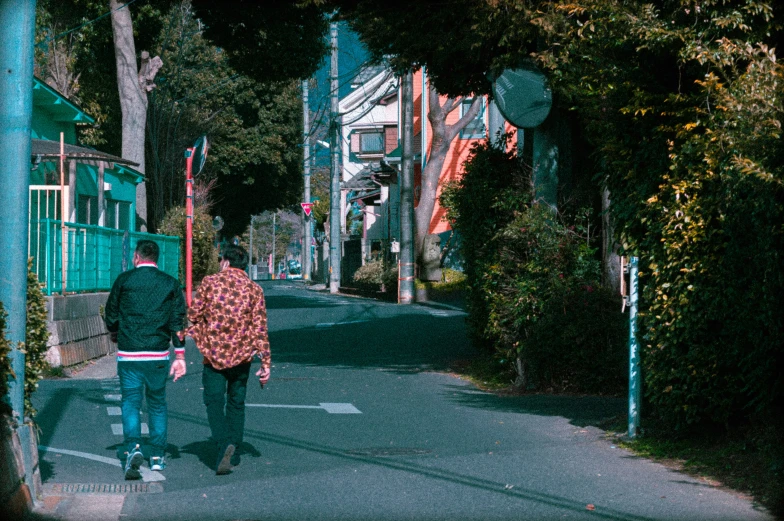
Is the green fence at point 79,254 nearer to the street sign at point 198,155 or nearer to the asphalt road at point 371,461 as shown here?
the street sign at point 198,155

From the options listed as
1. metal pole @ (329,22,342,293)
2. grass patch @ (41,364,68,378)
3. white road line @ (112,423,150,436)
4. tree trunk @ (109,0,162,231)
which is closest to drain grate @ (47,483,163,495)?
white road line @ (112,423,150,436)

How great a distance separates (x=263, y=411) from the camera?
36.7 feet

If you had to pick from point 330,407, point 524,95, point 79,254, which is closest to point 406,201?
point 79,254

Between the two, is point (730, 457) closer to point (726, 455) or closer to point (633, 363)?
point (726, 455)

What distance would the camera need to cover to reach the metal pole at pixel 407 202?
3406 centimetres

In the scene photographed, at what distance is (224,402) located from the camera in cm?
798

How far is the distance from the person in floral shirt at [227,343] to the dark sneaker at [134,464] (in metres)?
0.59

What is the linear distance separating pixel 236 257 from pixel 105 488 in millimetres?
2067

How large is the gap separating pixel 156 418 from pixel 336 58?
124 ft

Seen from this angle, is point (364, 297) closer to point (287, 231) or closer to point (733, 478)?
point (733, 478)

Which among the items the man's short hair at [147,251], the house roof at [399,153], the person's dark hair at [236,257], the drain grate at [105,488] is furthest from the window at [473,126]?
the drain grate at [105,488]

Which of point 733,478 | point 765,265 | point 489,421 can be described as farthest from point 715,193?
point 489,421

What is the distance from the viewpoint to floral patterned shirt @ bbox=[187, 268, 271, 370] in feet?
25.5

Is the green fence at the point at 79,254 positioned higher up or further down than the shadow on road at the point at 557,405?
higher up
